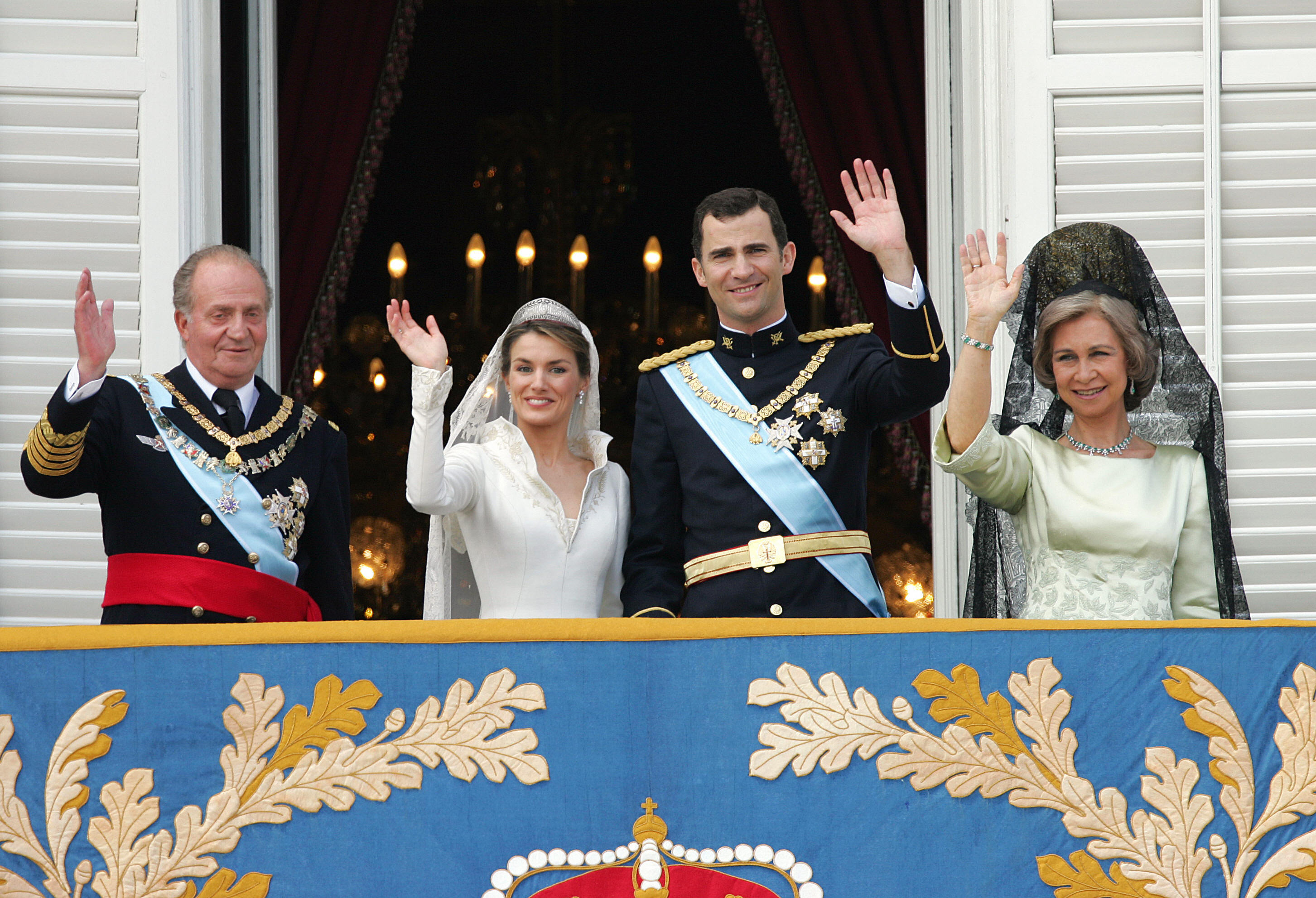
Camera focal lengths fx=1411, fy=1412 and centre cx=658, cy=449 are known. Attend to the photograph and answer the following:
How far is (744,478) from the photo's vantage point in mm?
2803

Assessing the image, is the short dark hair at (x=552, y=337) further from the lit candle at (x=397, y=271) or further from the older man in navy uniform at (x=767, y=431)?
the lit candle at (x=397, y=271)

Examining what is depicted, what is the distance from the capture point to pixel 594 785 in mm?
2254

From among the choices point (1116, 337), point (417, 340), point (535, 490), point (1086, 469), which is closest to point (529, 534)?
point (535, 490)

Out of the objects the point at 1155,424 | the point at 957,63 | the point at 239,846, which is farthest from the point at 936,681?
→ the point at 957,63

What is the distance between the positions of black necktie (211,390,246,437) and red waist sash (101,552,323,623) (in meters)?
0.29

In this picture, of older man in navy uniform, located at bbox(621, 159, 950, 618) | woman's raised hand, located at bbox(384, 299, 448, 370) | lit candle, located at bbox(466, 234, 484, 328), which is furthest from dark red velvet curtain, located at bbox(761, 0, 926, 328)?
woman's raised hand, located at bbox(384, 299, 448, 370)

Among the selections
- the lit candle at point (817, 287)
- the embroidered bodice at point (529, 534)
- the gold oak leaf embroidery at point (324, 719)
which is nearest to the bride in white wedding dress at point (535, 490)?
the embroidered bodice at point (529, 534)

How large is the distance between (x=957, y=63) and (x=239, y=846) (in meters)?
2.87

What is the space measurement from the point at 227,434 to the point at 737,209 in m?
1.14

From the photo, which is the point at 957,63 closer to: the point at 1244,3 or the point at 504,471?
the point at 1244,3

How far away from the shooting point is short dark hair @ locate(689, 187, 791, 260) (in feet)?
9.47

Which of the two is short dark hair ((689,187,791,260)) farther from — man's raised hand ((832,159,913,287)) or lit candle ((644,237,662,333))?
lit candle ((644,237,662,333))

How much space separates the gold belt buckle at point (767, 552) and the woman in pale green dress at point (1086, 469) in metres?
0.35

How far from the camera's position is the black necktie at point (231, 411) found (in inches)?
114
